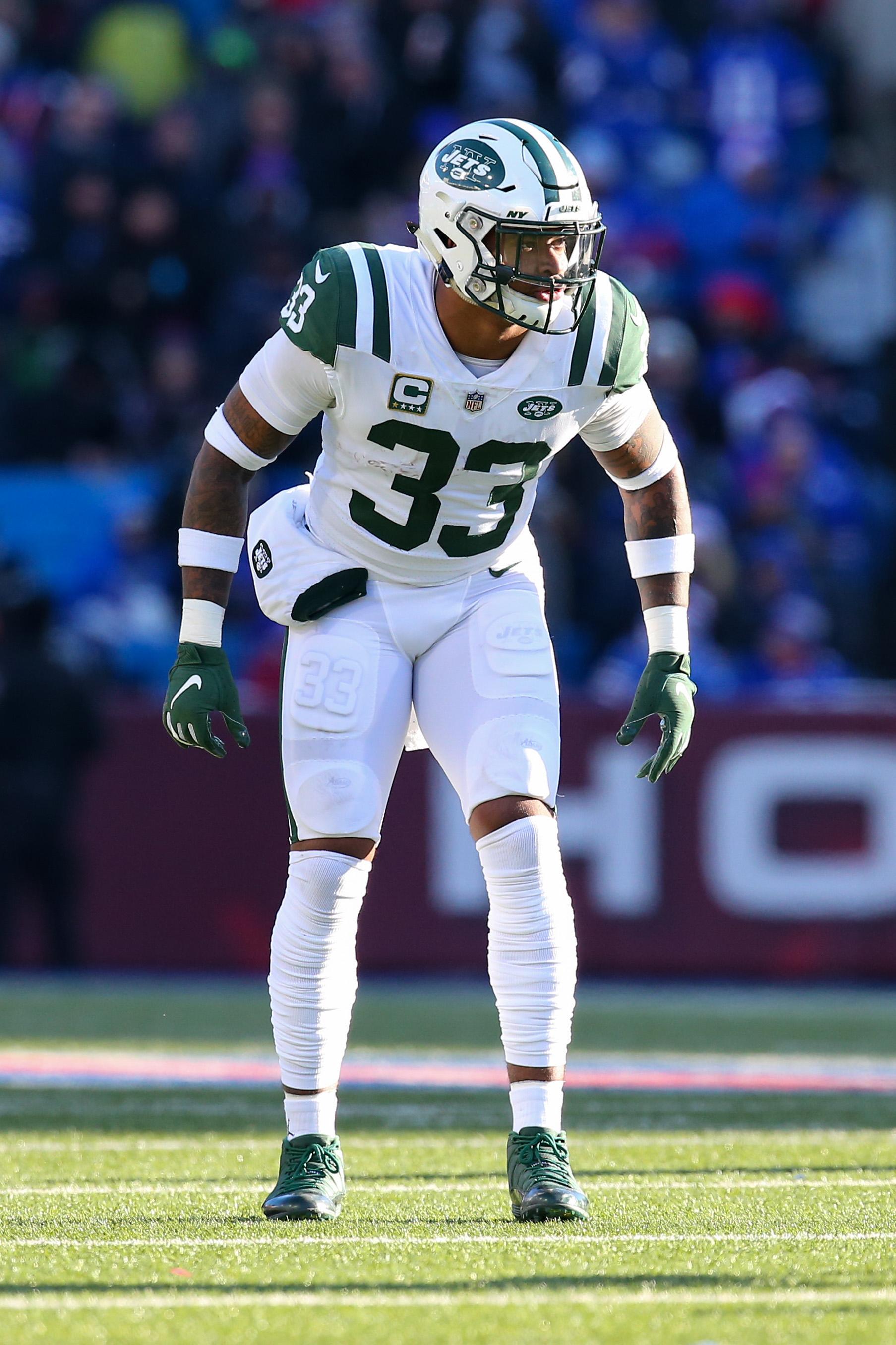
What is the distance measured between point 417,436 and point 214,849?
5585 mm

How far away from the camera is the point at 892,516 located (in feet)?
35.4

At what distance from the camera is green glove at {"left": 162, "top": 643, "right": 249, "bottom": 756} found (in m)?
4.05

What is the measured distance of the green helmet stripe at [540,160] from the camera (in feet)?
12.9

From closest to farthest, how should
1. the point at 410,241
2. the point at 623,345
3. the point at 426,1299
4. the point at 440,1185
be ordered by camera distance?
the point at 426,1299
the point at 623,345
the point at 440,1185
the point at 410,241

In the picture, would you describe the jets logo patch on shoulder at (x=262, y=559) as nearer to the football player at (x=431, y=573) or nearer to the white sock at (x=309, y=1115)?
the football player at (x=431, y=573)

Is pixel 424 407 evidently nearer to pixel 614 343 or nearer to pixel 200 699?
pixel 614 343

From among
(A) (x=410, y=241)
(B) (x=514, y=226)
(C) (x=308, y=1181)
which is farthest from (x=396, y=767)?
(A) (x=410, y=241)

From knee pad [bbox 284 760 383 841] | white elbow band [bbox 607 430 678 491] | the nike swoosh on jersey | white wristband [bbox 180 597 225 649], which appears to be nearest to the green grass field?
knee pad [bbox 284 760 383 841]

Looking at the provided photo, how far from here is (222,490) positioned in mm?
4137

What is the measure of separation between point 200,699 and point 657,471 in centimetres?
100

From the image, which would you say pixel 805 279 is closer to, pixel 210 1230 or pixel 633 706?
pixel 633 706

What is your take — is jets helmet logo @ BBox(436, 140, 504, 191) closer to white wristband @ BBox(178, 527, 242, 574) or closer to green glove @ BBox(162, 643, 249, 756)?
white wristband @ BBox(178, 527, 242, 574)

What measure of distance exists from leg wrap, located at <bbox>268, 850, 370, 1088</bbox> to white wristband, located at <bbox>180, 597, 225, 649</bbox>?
0.43 metres

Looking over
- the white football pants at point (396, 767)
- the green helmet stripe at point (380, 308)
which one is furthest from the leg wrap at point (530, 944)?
the green helmet stripe at point (380, 308)
